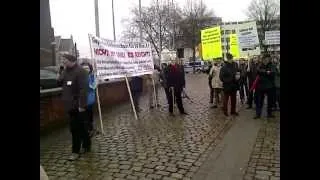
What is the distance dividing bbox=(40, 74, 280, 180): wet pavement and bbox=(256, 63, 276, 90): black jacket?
1.15 m

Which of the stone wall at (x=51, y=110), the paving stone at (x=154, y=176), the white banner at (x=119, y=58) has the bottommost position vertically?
the paving stone at (x=154, y=176)

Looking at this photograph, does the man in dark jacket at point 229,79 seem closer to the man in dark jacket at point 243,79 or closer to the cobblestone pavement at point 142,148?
the cobblestone pavement at point 142,148

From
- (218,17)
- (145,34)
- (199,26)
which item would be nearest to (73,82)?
(145,34)

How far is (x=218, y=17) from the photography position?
228 feet

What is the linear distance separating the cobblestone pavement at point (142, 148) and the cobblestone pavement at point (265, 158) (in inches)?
29.3

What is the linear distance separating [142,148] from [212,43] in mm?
8669

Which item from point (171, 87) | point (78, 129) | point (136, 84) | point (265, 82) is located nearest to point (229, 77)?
point (265, 82)

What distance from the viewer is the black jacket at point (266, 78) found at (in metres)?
11.2

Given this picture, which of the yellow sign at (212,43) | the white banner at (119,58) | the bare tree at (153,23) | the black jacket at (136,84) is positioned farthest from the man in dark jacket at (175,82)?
the bare tree at (153,23)

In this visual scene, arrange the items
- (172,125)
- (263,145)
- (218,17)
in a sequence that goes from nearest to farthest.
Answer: (263,145) → (172,125) → (218,17)
